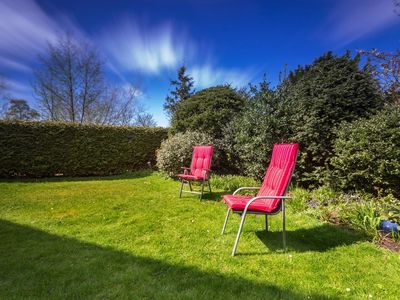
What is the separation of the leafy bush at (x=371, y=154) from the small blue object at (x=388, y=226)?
1.22 meters

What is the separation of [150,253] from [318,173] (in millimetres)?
4092

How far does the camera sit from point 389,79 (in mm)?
7555

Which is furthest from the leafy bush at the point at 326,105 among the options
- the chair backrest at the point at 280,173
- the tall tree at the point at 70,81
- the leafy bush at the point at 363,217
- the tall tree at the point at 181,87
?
the tall tree at the point at 181,87

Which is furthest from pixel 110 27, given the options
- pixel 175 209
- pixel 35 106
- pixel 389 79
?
pixel 35 106

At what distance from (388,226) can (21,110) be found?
21189mm

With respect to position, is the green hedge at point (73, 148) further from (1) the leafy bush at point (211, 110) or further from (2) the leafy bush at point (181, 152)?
(2) the leafy bush at point (181, 152)

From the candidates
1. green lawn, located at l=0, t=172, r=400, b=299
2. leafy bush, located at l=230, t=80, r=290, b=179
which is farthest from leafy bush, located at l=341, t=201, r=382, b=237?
leafy bush, located at l=230, t=80, r=290, b=179

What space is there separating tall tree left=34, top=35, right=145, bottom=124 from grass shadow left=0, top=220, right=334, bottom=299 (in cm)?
1536

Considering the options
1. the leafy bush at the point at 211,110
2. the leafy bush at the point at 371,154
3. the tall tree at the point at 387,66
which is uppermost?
the tall tree at the point at 387,66

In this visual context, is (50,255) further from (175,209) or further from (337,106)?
(337,106)

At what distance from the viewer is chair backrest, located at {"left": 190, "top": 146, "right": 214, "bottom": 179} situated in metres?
5.62

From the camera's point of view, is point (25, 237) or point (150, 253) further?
point (25, 237)

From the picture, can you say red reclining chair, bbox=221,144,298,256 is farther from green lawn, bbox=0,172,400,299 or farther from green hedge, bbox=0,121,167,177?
green hedge, bbox=0,121,167,177

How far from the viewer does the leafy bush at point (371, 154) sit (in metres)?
3.99
